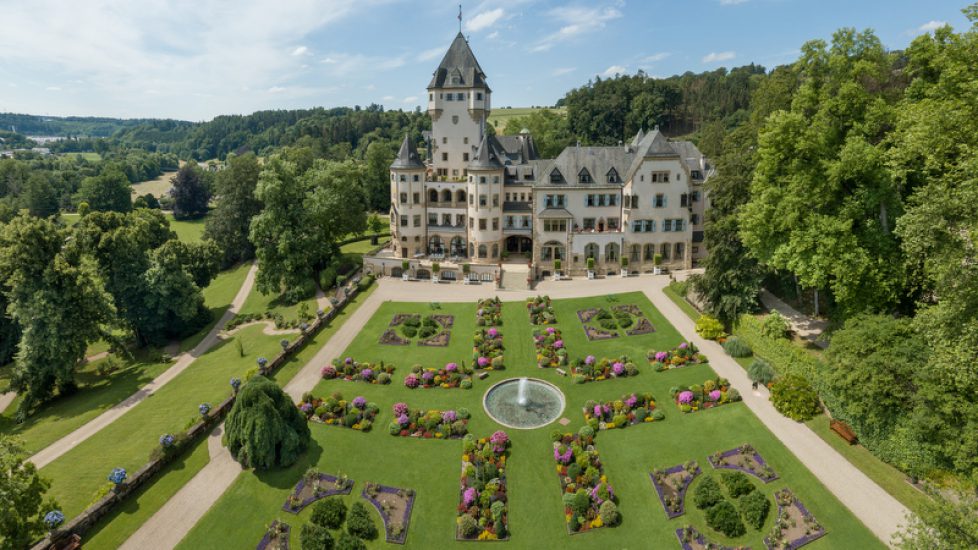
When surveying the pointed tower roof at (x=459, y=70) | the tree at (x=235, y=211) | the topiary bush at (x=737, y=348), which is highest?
the pointed tower roof at (x=459, y=70)

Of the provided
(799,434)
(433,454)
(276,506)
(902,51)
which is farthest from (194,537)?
(902,51)

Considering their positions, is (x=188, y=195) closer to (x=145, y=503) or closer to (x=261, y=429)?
(x=145, y=503)

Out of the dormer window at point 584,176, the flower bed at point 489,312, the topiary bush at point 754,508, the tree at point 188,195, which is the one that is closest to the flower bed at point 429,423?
the flower bed at point 489,312

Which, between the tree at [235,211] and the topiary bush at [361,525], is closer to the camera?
the topiary bush at [361,525]

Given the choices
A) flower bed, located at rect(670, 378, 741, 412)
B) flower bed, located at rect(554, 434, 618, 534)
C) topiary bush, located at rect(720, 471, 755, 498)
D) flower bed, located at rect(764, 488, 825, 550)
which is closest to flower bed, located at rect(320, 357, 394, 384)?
flower bed, located at rect(554, 434, 618, 534)

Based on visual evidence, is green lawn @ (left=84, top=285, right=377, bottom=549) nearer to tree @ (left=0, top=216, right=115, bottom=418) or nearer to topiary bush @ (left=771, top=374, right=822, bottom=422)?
tree @ (left=0, top=216, right=115, bottom=418)

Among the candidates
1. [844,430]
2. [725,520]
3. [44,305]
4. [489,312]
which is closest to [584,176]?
[489,312]

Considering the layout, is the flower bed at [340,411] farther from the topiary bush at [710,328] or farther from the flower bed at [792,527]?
the topiary bush at [710,328]
